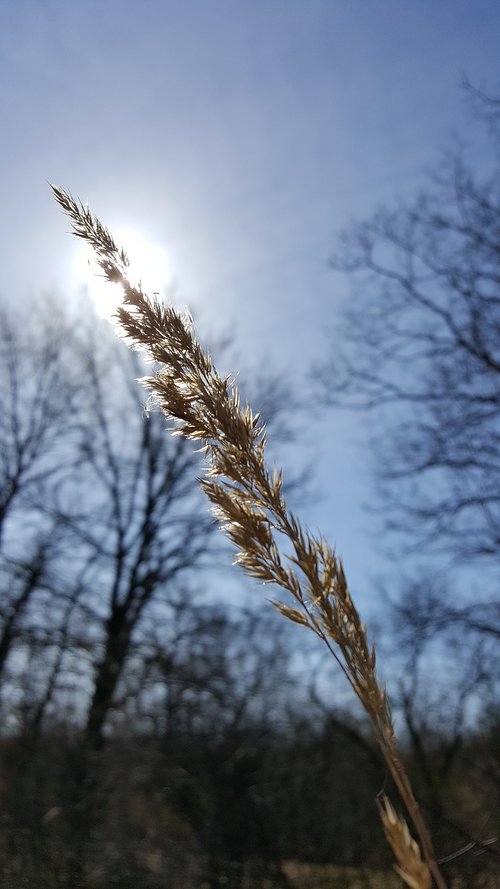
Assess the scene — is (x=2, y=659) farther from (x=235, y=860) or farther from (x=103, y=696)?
(x=235, y=860)

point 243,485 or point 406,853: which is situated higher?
point 243,485

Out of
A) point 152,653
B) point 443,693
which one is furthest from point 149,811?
point 443,693

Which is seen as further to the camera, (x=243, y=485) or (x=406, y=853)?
(x=243, y=485)

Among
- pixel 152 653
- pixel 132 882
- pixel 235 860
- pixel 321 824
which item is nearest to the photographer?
pixel 132 882

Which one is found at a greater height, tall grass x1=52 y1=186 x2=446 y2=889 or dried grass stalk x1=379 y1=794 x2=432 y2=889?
tall grass x1=52 y1=186 x2=446 y2=889

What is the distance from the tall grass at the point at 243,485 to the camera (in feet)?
3.79

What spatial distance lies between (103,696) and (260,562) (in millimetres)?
13360

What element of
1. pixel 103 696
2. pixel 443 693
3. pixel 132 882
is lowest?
pixel 132 882

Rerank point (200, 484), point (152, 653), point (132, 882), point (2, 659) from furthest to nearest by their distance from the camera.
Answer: point (152, 653) < point (2, 659) < point (132, 882) < point (200, 484)

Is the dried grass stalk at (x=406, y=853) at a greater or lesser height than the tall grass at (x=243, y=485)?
lesser

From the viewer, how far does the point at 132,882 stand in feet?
29.3

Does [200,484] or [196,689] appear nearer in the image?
[200,484]

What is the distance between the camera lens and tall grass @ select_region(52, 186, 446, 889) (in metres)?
1.15

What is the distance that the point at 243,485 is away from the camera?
1.35m
